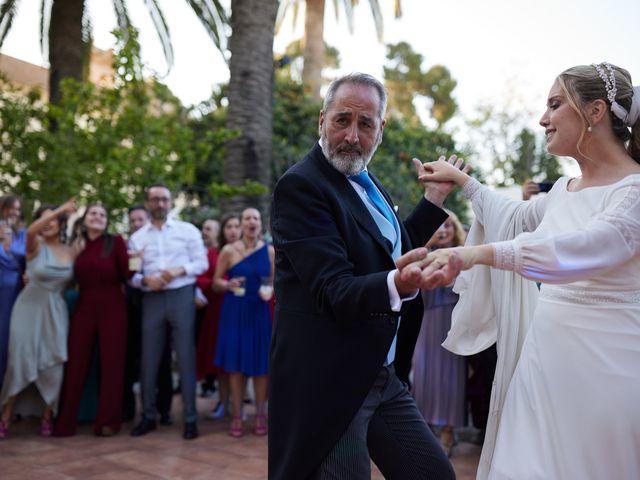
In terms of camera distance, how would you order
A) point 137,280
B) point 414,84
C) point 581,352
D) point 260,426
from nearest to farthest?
point 581,352, point 260,426, point 137,280, point 414,84

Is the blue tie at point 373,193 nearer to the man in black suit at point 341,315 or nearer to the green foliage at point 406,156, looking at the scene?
the man in black suit at point 341,315

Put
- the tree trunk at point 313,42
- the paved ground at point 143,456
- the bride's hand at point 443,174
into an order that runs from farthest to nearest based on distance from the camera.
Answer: the tree trunk at point 313,42, the paved ground at point 143,456, the bride's hand at point 443,174

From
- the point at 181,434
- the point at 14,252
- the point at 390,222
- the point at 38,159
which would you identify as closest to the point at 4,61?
the point at 38,159

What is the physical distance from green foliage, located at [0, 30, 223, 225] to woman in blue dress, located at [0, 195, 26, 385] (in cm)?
101

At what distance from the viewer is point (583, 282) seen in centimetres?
211

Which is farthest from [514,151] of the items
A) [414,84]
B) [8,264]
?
[8,264]

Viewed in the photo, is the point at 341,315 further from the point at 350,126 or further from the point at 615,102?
the point at 615,102

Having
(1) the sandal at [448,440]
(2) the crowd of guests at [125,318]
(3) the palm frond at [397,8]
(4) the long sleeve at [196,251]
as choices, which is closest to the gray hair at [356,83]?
(2) the crowd of guests at [125,318]

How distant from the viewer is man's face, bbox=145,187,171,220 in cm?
620

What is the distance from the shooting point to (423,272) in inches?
71.5

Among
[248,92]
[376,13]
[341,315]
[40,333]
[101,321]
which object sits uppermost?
[376,13]

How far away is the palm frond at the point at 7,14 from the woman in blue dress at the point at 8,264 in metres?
6.76

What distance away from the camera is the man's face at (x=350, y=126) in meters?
2.30

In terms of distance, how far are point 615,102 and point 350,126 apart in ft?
3.07
